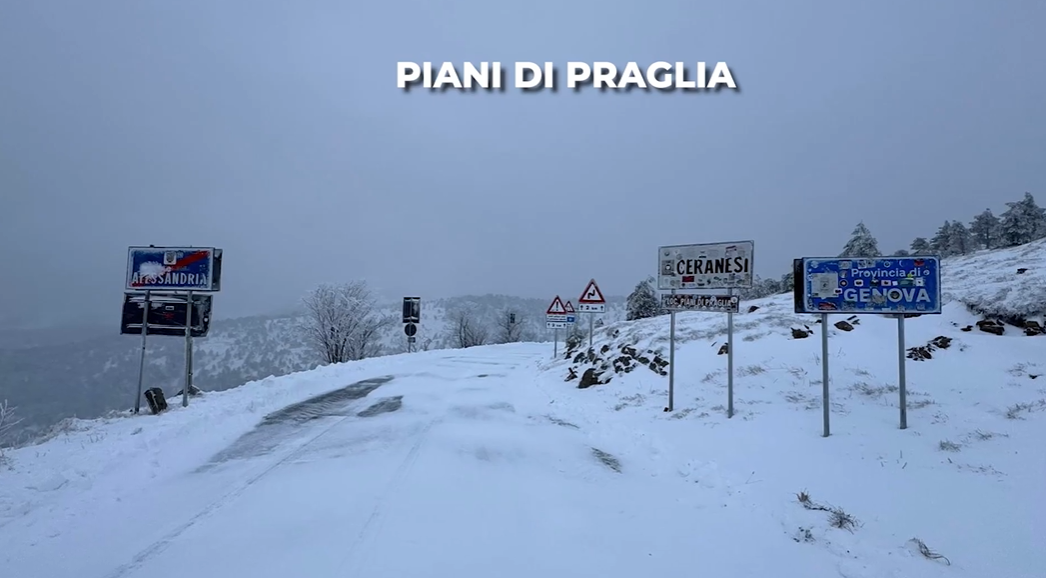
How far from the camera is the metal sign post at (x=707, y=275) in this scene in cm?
1009

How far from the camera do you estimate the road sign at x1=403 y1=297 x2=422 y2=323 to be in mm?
34650

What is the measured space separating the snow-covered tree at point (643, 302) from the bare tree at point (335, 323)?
23.9 metres

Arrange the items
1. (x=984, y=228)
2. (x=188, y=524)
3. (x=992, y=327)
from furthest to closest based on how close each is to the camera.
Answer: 1. (x=984, y=228)
2. (x=992, y=327)
3. (x=188, y=524)

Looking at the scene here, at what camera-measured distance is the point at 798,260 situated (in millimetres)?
8914

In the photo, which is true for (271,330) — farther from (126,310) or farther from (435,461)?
(435,461)

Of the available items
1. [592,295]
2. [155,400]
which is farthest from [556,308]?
[155,400]

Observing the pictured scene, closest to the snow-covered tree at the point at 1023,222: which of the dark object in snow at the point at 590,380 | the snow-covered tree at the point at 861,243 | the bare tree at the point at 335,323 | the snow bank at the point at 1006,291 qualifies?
the snow-covered tree at the point at 861,243

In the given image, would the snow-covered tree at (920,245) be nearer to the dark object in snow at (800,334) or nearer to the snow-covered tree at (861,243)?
the snow-covered tree at (861,243)

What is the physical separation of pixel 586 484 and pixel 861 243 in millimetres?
40710

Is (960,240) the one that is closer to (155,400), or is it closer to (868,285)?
(868,285)

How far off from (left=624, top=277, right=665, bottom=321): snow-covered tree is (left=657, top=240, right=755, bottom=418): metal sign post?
34298mm

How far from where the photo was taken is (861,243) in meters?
38.8

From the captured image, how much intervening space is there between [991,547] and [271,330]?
4977 inches

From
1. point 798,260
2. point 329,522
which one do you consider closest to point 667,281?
point 798,260
